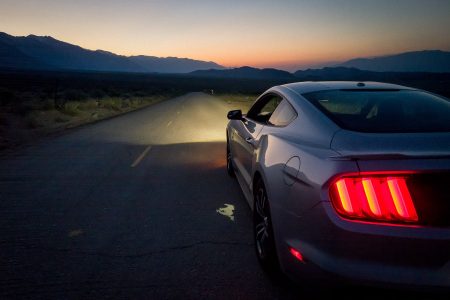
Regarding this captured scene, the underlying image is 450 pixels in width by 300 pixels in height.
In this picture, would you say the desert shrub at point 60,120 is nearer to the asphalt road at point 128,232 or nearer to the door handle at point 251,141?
the asphalt road at point 128,232

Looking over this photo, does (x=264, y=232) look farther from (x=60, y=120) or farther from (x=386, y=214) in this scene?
(x=60, y=120)

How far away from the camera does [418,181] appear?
2172 mm

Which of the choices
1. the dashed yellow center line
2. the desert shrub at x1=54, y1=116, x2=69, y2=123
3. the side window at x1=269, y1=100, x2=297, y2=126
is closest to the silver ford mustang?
the side window at x1=269, y1=100, x2=297, y2=126

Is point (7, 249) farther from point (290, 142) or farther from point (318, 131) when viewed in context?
point (318, 131)

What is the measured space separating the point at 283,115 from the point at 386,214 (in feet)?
6.20

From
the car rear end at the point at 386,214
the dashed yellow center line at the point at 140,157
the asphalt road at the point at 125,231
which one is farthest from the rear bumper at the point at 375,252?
the dashed yellow center line at the point at 140,157

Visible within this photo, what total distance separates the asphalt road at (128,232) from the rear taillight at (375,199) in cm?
48

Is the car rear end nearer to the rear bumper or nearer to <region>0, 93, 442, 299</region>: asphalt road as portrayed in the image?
the rear bumper

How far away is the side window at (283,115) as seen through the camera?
3670mm

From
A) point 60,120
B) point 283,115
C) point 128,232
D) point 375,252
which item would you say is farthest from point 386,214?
point 60,120

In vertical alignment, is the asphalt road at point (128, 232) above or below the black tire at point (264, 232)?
below

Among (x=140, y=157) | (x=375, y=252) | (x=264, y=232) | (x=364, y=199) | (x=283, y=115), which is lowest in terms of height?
(x=140, y=157)

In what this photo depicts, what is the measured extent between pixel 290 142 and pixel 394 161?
1.00 meters

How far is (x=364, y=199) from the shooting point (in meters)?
2.23
